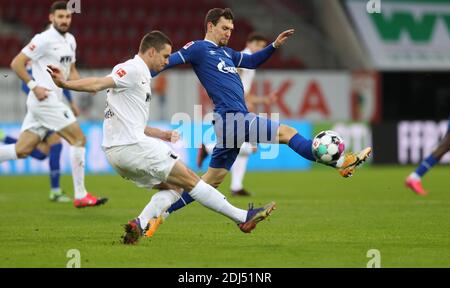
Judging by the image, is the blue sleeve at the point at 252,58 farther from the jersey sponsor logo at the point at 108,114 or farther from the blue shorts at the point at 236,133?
the jersey sponsor logo at the point at 108,114

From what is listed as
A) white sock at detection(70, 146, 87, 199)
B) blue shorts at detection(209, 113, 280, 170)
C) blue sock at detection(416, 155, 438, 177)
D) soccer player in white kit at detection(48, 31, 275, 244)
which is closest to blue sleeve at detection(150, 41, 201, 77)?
blue shorts at detection(209, 113, 280, 170)

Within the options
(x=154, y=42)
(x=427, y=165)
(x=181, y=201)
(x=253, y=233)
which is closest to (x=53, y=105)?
(x=181, y=201)

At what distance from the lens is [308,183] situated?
16266 millimetres

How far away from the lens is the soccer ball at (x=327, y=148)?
8.48 metres

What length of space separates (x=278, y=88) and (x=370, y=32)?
11.0 ft

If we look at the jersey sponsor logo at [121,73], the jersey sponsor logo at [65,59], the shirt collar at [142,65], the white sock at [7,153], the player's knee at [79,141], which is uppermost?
the jersey sponsor logo at [65,59]

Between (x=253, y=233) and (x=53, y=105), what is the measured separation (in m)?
3.73

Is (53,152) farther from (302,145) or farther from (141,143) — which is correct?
(141,143)

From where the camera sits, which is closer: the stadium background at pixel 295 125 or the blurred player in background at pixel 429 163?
the stadium background at pixel 295 125

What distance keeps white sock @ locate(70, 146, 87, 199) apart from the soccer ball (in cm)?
374

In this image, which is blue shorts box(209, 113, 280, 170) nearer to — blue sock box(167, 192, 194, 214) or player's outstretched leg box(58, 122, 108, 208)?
blue sock box(167, 192, 194, 214)

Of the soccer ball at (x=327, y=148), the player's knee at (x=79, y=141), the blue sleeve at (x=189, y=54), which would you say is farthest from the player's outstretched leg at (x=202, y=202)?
the player's knee at (x=79, y=141)

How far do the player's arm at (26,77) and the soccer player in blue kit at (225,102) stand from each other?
8.12 feet

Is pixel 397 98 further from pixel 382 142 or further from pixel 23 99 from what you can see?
pixel 23 99
